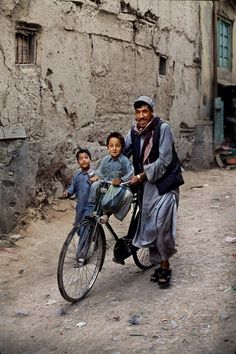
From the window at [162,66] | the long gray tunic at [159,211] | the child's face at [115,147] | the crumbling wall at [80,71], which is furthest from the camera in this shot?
the window at [162,66]

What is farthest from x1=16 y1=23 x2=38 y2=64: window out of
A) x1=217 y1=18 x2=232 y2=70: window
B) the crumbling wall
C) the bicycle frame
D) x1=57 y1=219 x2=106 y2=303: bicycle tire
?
x1=217 y1=18 x2=232 y2=70: window

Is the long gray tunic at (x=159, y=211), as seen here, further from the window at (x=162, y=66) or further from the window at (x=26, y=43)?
the window at (x=162, y=66)

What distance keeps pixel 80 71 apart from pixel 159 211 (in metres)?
3.12

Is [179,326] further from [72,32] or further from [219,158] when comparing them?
[219,158]

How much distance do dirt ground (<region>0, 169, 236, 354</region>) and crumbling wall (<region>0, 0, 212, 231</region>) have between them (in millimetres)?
1187

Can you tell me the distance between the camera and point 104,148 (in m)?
6.85

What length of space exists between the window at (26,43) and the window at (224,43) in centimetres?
652

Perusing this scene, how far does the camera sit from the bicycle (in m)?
3.55

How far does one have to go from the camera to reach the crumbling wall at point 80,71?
5.36m

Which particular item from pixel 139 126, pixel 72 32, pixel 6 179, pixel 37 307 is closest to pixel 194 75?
pixel 72 32

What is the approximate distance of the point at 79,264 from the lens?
3732 millimetres

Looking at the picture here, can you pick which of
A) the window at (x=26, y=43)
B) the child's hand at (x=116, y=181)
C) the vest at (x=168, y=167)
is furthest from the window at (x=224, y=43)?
the child's hand at (x=116, y=181)

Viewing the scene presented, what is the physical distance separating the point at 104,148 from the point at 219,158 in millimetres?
4232

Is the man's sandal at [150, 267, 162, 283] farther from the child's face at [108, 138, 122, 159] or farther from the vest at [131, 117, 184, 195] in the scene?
the child's face at [108, 138, 122, 159]
